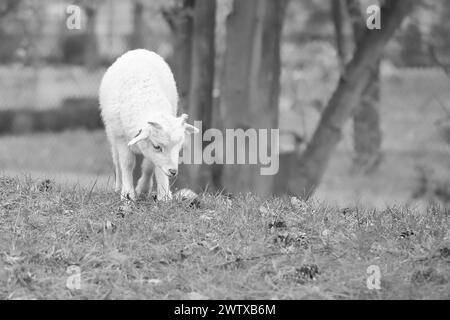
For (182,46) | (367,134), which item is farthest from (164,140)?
(367,134)

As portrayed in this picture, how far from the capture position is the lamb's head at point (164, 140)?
18.7ft

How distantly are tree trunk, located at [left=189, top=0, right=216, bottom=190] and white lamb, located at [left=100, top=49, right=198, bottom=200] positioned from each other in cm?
370

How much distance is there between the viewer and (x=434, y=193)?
13.6m

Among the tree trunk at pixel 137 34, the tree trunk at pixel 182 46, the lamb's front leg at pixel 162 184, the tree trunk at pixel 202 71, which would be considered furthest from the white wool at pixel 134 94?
the tree trunk at pixel 137 34

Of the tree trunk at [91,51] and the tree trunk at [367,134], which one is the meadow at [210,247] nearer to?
the tree trunk at [367,134]

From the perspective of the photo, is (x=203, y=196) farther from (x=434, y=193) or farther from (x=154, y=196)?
(x=434, y=193)

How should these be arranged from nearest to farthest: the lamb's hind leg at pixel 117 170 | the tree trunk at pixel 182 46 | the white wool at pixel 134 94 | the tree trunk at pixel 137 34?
the white wool at pixel 134 94, the lamb's hind leg at pixel 117 170, the tree trunk at pixel 182 46, the tree trunk at pixel 137 34

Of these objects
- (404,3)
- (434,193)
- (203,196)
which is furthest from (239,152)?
(434,193)

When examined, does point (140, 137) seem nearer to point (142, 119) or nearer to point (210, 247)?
point (142, 119)

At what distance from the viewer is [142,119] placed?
6.01 metres

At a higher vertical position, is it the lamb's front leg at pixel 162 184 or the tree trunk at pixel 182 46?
the tree trunk at pixel 182 46

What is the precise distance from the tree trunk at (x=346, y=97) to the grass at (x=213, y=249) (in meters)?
4.39

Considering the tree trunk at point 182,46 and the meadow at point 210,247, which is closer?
the meadow at point 210,247

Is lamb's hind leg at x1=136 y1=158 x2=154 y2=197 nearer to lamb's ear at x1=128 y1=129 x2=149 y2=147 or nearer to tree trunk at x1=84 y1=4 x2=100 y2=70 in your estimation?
lamb's ear at x1=128 y1=129 x2=149 y2=147
